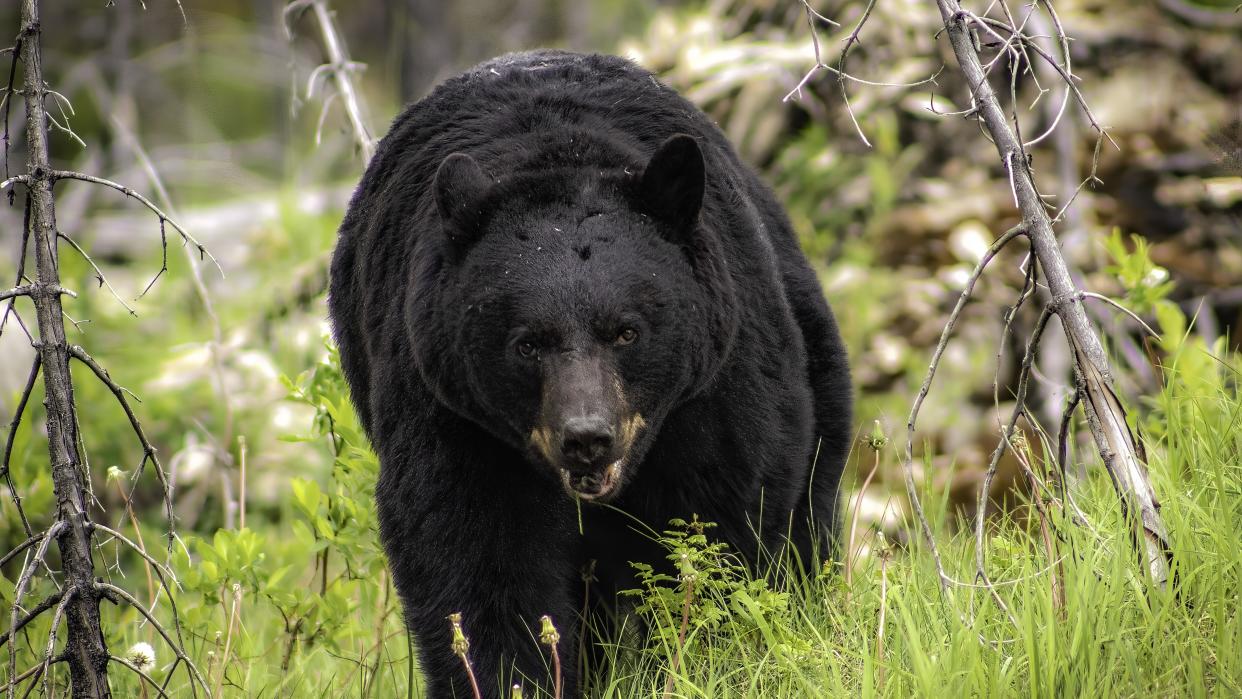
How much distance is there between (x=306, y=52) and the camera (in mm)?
17484

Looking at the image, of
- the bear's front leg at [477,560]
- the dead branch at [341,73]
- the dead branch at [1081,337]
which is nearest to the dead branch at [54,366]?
the bear's front leg at [477,560]

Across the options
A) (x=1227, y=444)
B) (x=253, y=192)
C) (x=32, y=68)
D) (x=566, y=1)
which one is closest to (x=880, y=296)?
(x=1227, y=444)

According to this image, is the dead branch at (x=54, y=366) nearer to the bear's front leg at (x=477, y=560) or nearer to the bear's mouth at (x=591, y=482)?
the bear's front leg at (x=477, y=560)

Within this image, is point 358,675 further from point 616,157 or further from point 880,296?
point 880,296

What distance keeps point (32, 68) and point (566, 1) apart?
525 inches

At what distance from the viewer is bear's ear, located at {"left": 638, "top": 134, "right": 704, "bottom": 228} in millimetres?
3090

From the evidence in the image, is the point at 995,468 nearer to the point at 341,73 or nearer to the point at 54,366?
the point at 54,366

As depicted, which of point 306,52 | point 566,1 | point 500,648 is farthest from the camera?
point 306,52

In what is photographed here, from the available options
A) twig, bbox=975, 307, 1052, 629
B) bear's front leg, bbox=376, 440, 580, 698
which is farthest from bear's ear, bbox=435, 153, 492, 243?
twig, bbox=975, 307, 1052, 629

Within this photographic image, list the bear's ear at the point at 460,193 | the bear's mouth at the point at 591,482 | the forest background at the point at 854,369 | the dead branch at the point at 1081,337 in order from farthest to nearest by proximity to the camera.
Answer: the bear's ear at the point at 460,193
the bear's mouth at the point at 591,482
the forest background at the point at 854,369
the dead branch at the point at 1081,337

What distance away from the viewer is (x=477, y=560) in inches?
121

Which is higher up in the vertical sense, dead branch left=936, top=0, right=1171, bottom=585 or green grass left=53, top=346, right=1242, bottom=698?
dead branch left=936, top=0, right=1171, bottom=585

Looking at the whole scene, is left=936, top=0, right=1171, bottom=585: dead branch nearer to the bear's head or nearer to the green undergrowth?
the green undergrowth

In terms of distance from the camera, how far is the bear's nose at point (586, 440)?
111 inches
